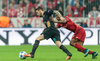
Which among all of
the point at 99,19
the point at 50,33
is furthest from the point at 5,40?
the point at 50,33

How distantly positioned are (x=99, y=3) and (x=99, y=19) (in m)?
1.01

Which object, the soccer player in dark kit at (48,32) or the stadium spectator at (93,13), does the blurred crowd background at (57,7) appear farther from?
the soccer player in dark kit at (48,32)

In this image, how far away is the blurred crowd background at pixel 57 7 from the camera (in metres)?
23.0

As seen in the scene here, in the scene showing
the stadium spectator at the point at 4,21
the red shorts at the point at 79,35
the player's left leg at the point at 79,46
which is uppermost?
the red shorts at the point at 79,35

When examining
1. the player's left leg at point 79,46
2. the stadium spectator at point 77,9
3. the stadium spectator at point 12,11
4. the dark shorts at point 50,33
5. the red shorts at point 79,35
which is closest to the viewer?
the player's left leg at point 79,46

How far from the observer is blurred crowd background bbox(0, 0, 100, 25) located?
23.0 m

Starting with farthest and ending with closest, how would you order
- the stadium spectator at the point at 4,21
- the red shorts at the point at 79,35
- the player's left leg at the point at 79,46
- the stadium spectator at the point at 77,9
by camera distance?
the stadium spectator at the point at 77,9 → the stadium spectator at the point at 4,21 → the red shorts at the point at 79,35 → the player's left leg at the point at 79,46

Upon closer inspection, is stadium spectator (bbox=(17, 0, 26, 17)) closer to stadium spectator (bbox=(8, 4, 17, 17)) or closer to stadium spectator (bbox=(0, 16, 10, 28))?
stadium spectator (bbox=(8, 4, 17, 17))

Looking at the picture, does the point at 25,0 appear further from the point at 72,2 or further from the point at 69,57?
the point at 69,57

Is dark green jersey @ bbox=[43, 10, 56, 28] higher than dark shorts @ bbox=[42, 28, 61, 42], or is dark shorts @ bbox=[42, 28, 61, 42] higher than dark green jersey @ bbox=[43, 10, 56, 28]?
dark green jersey @ bbox=[43, 10, 56, 28]

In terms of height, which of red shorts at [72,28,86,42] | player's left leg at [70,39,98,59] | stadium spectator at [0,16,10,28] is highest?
red shorts at [72,28,86,42]

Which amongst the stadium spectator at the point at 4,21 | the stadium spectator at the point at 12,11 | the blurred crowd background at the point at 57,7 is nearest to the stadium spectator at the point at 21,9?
the blurred crowd background at the point at 57,7

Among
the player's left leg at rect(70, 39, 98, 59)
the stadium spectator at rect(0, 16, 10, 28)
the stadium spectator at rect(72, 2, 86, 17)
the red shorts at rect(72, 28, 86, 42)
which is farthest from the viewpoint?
the stadium spectator at rect(72, 2, 86, 17)

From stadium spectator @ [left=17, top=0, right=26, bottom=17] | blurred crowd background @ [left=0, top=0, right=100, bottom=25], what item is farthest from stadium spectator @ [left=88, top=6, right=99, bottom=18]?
stadium spectator @ [left=17, top=0, right=26, bottom=17]
